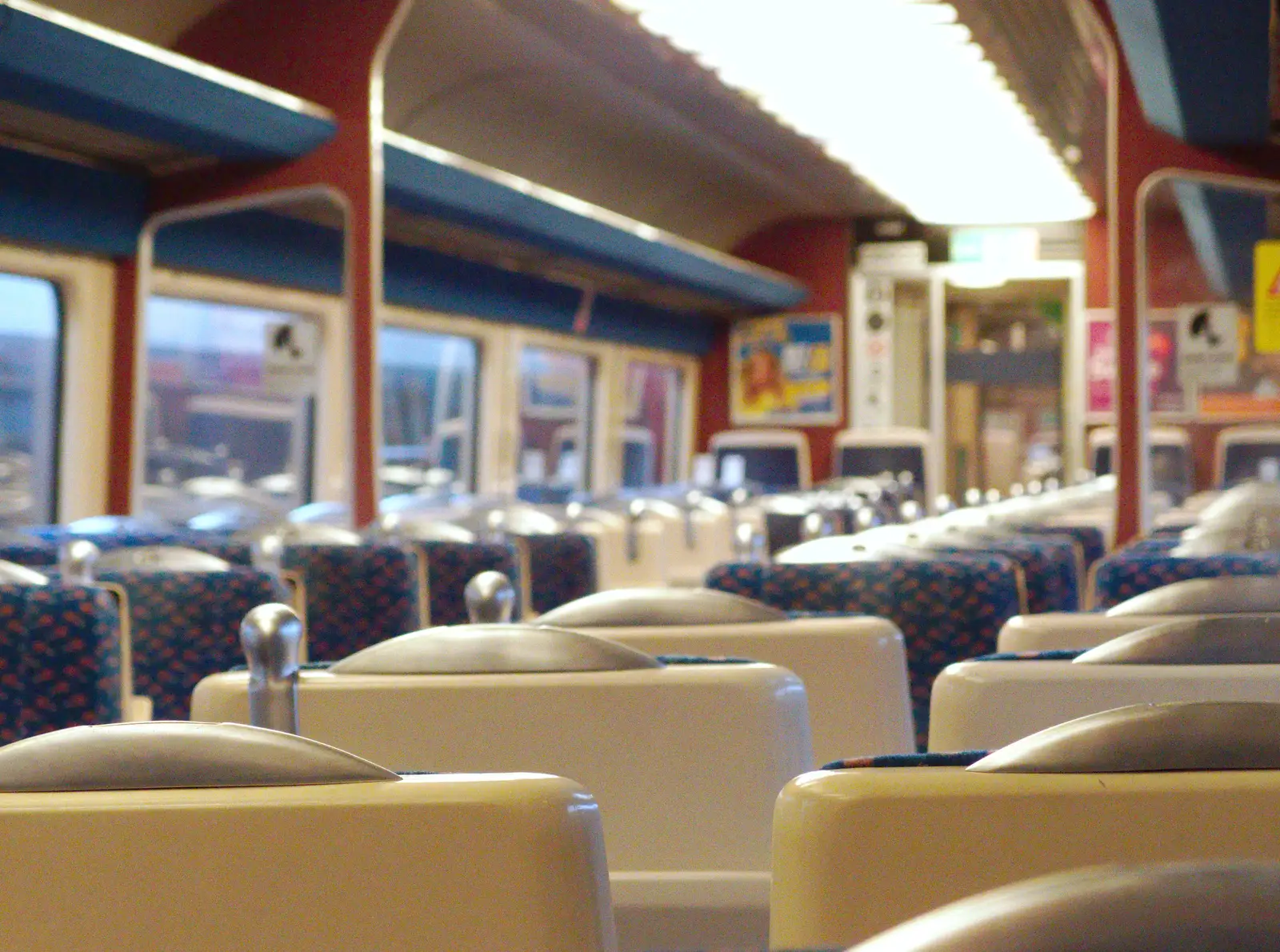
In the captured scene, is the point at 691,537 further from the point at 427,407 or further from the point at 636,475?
the point at 636,475

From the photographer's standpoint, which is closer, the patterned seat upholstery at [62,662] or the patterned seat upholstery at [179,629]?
the patterned seat upholstery at [62,662]

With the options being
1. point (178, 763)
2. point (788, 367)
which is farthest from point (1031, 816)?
point (788, 367)

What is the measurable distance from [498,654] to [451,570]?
326 cm

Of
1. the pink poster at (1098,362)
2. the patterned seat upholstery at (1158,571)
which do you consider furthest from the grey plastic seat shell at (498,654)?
the pink poster at (1098,362)

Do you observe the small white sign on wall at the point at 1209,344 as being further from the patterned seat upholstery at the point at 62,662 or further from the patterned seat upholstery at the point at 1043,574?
the patterned seat upholstery at the point at 62,662

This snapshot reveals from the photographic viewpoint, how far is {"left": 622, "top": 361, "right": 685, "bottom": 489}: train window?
1562 centimetres

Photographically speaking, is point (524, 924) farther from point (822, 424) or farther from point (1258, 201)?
point (822, 424)

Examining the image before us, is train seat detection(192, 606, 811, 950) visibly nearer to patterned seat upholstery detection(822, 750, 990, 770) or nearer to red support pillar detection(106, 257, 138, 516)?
patterned seat upholstery detection(822, 750, 990, 770)

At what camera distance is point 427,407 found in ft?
40.1

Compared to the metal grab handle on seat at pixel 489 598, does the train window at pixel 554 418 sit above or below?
above

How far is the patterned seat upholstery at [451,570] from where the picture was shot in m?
5.07

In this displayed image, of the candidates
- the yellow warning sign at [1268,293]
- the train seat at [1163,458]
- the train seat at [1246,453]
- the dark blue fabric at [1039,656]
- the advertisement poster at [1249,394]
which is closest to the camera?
the dark blue fabric at [1039,656]

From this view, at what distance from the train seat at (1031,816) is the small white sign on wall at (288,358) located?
6.85 metres

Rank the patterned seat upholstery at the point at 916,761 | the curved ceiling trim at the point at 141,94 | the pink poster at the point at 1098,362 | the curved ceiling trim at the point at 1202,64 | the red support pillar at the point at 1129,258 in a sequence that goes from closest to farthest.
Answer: the patterned seat upholstery at the point at 916,761
the curved ceiling trim at the point at 141,94
the curved ceiling trim at the point at 1202,64
the red support pillar at the point at 1129,258
the pink poster at the point at 1098,362
